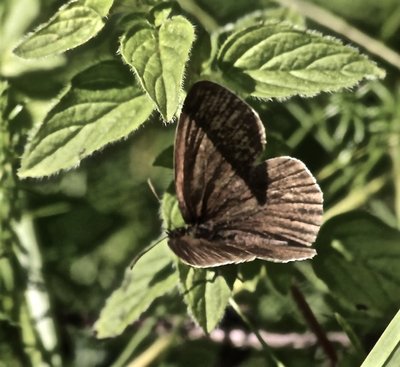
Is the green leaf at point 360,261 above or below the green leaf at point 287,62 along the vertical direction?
below

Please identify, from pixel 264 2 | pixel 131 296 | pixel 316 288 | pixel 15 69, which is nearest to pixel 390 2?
pixel 264 2

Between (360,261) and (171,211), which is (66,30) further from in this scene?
(360,261)

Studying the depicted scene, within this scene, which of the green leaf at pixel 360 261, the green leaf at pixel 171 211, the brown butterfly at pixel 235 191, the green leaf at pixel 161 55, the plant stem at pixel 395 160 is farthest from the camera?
the plant stem at pixel 395 160

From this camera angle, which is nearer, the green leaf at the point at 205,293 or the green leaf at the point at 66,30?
the green leaf at the point at 66,30

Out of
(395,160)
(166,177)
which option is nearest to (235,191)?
(166,177)

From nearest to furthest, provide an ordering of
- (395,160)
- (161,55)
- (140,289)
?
(161,55) → (140,289) → (395,160)

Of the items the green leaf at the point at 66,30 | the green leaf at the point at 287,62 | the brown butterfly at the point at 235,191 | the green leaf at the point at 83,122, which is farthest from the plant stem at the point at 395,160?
the green leaf at the point at 66,30

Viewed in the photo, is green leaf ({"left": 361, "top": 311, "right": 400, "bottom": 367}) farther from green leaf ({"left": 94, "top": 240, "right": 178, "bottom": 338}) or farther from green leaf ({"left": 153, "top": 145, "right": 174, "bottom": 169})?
green leaf ({"left": 153, "top": 145, "right": 174, "bottom": 169})

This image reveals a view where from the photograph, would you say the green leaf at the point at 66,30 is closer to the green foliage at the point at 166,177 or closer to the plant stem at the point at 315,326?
the green foliage at the point at 166,177
